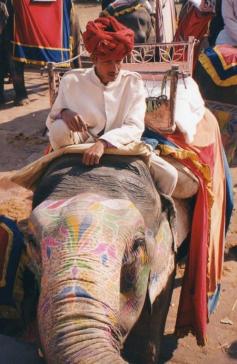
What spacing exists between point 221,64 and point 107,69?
3328 millimetres

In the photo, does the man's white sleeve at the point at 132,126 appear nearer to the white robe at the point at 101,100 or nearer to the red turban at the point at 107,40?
the white robe at the point at 101,100

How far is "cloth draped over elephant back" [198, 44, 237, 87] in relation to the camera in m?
6.25

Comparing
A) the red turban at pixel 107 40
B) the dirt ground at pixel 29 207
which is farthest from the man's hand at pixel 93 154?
the dirt ground at pixel 29 207

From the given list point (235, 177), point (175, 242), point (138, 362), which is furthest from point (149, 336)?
point (235, 177)

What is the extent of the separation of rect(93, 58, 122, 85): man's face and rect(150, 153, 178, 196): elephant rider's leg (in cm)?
45

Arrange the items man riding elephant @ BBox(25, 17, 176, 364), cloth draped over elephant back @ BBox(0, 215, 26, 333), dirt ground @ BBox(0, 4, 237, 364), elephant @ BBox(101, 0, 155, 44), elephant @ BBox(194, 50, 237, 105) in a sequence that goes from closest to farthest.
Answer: man riding elephant @ BBox(25, 17, 176, 364)
cloth draped over elephant back @ BBox(0, 215, 26, 333)
dirt ground @ BBox(0, 4, 237, 364)
elephant @ BBox(194, 50, 237, 105)
elephant @ BBox(101, 0, 155, 44)

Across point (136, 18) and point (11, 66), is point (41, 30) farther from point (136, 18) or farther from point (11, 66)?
point (136, 18)

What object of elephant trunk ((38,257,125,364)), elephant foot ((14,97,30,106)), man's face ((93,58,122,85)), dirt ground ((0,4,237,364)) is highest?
man's face ((93,58,122,85))

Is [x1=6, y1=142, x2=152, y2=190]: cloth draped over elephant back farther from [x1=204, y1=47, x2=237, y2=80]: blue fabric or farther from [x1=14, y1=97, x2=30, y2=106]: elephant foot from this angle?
[x1=14, y1=97, x2=30, y2=106]: elephant foot

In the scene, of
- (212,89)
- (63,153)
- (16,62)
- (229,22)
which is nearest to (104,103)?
(63,153)

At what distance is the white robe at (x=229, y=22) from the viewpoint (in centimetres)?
722

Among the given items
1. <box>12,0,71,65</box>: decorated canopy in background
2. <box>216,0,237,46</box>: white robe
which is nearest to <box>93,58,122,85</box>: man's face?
<box>216,0,237,46</box>: white robe

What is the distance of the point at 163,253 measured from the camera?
3.03 m

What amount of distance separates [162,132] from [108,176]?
3.03 feet
